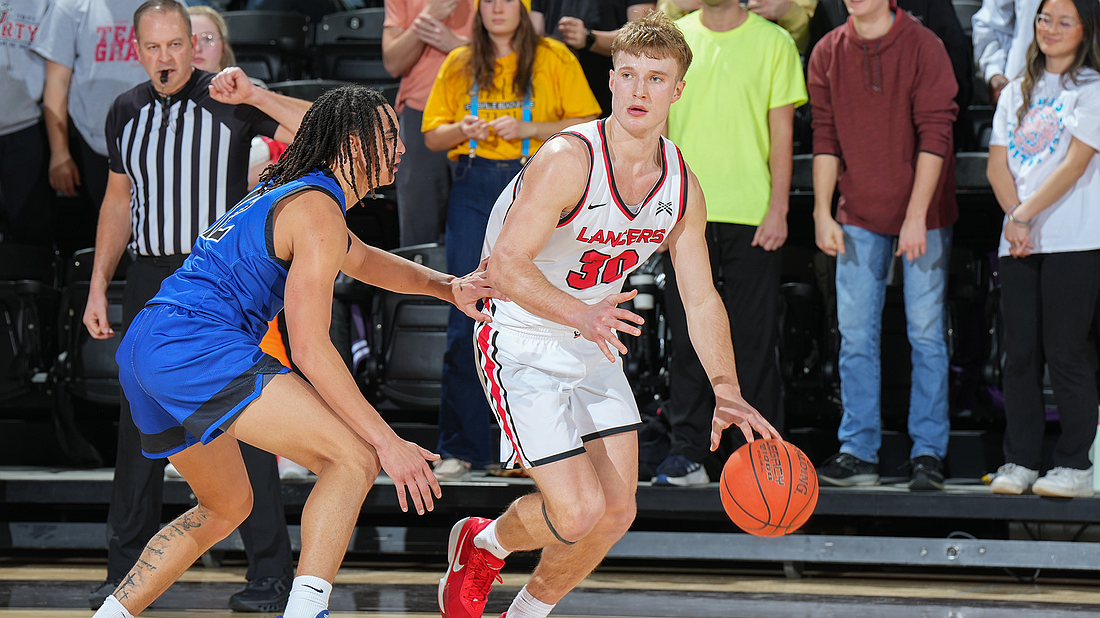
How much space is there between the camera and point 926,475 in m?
4.21

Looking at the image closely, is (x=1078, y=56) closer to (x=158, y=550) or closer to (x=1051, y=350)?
(x=1051, y=350)

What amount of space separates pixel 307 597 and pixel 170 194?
194 centimetres

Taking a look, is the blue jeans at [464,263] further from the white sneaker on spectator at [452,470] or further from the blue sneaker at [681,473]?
the blue sneaker at [681,473]

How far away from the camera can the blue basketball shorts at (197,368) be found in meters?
2.53

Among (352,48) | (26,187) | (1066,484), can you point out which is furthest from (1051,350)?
(26,187)

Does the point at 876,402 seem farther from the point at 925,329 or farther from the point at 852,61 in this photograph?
the point at 852,61

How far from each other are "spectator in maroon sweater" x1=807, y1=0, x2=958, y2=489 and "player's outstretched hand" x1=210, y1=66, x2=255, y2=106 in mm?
2352

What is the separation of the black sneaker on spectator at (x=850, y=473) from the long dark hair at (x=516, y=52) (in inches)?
79.3

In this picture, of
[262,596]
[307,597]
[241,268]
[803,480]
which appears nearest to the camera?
[307,597]

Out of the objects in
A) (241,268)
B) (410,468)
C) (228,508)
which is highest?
(241,268)

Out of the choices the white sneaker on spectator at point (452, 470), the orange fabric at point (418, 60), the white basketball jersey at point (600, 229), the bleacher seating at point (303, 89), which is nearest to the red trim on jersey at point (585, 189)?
the white basketball jersey at point (600, 229)

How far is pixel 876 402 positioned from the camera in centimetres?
429

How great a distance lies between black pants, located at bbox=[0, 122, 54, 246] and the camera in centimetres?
509

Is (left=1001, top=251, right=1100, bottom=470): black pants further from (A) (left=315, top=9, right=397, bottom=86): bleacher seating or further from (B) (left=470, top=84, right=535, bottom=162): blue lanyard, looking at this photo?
(A) (left=315, top=9, right=397, bottom=86): bleacher seating
